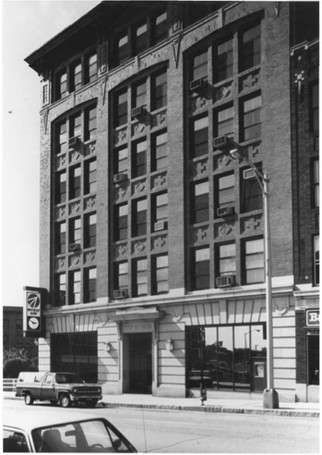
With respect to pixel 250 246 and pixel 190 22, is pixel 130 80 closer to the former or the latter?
pixel 190 22

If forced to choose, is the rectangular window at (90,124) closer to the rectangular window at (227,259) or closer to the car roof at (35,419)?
the rectangular window at (227,259)

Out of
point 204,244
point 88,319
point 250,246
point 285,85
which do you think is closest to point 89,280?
point 88,319

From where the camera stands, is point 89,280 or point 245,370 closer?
point 245,370

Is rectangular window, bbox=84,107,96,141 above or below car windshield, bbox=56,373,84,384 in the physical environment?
above

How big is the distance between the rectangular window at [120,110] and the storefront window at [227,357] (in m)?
12.3

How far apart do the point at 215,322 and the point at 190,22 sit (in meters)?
15.2

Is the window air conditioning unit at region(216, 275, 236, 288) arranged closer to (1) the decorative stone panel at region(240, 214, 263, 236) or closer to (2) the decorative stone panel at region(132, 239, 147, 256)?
(1) the decorative stone panel at region(240, 214, 263, 236)

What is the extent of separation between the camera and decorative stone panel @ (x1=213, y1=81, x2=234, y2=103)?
102 ft

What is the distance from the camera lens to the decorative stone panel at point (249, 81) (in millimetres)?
Answer: 29844

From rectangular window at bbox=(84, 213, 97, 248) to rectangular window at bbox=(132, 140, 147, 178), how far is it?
11.2ft

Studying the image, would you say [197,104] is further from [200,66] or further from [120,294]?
[120,294]

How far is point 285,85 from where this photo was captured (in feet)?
92.9

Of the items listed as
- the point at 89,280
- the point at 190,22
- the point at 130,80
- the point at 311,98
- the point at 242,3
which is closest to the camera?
the point at 311,98

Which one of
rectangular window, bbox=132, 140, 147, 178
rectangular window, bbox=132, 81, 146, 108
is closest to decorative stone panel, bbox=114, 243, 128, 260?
rectangular window, bbox=132, 140, 147, 178
